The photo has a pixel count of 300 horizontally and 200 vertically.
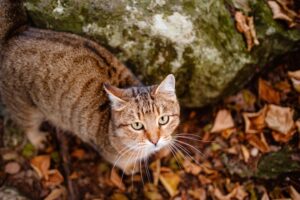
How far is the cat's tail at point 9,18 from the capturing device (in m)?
3.38

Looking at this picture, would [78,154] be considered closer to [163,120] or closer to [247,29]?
[163,120]

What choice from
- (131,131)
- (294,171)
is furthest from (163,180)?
(294,171)

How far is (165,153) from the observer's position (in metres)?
4.06

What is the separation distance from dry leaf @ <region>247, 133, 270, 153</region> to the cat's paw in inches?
80.9

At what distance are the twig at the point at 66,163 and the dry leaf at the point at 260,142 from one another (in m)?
1.75

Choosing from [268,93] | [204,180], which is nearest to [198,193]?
[204,180]

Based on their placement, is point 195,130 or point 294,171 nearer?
point 294,171

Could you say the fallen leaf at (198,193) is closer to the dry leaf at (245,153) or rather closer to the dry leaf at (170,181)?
the dry leaf at (170,181)

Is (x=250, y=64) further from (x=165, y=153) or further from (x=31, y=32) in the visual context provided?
(x=31, y=32)

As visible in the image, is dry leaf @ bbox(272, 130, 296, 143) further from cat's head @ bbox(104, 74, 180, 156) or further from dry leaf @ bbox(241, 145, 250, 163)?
cat's head @ bbox(104, 74, 180, 156)

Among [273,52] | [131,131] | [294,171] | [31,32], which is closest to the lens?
[131,131]

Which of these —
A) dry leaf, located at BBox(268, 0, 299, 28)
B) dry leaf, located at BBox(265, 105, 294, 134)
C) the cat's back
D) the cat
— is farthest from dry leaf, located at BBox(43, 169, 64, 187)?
dry leaf, located at BBox(268, 0, 299, 28)

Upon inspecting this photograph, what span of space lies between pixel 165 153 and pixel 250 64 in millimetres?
1206

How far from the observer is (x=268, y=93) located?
13.5 feet
